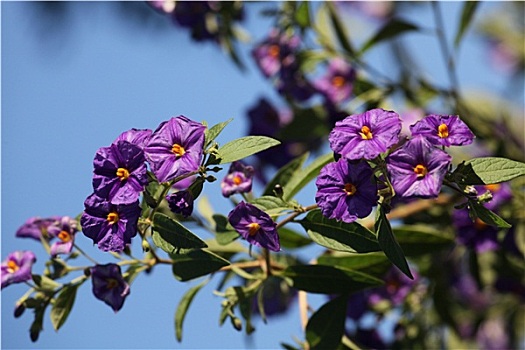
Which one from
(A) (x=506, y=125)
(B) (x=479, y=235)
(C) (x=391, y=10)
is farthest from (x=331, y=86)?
(C) (x=391, y=10)

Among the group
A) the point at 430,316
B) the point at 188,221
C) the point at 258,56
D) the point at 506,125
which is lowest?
the point at 430,316

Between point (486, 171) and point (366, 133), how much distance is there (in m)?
0.18

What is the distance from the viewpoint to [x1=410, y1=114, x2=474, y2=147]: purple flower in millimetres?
1192

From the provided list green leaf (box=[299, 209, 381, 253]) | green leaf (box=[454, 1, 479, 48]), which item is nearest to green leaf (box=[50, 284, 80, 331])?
green leaf (box=[299, 209, 381, 253])

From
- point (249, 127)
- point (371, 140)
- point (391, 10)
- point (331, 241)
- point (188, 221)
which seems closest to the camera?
point (371, 140)

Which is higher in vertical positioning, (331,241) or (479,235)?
(331,241)

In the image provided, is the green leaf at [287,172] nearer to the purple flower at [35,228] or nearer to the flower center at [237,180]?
the flower center at [237,180]

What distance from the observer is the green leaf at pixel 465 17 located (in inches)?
84.3

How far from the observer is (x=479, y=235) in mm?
1838

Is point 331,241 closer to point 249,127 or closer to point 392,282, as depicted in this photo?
point 392,282

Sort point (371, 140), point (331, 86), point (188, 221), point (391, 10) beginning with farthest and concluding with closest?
point (391, 10) → point (331, 86) → point (188, 221) → point (371, 140)

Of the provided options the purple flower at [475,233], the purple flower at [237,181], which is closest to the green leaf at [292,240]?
the purple flower at [237,181]

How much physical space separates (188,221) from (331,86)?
0.72m

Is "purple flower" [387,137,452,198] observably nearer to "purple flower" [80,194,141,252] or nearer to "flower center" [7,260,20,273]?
"purple flower" [80,194,141,252]
